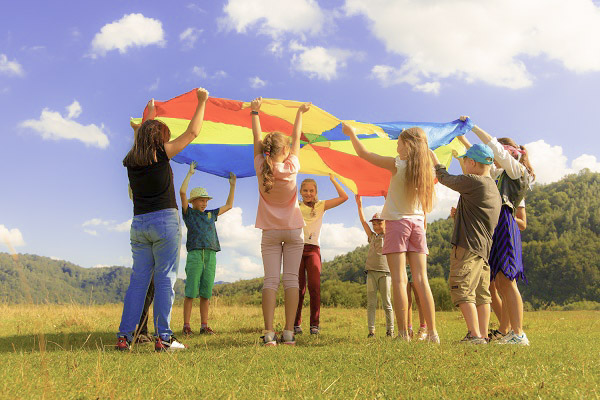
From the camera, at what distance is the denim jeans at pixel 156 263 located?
4.14 meters

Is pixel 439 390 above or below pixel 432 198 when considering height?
below

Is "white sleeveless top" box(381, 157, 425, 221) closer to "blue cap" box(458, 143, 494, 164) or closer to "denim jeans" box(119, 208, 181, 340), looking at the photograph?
"blue cap" box(458, 143, 494, 164)

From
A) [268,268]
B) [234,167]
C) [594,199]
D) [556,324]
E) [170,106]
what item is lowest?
[556,324]

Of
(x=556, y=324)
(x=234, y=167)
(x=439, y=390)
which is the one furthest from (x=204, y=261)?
(x=556, y=324)

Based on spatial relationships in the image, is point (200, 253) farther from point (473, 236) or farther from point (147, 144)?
point (473, 236)

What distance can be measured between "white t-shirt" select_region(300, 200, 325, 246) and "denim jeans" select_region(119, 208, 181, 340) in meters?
2.14

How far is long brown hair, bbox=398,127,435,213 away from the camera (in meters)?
4.16

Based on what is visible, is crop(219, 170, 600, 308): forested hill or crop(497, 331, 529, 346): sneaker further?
crop(219, 170, 600, 308): forested hill

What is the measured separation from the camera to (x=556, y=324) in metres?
8.53

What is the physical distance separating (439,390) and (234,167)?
4710mm

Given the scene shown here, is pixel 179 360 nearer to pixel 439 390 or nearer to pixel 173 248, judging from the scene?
pixel 173 248

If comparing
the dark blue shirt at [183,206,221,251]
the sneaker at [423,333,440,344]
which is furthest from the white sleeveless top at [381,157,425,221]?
the dark blue shirt at [183,206,221,251]

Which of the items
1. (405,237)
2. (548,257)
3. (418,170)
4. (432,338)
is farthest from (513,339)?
(548,257)

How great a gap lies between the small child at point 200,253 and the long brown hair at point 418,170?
2.80m
